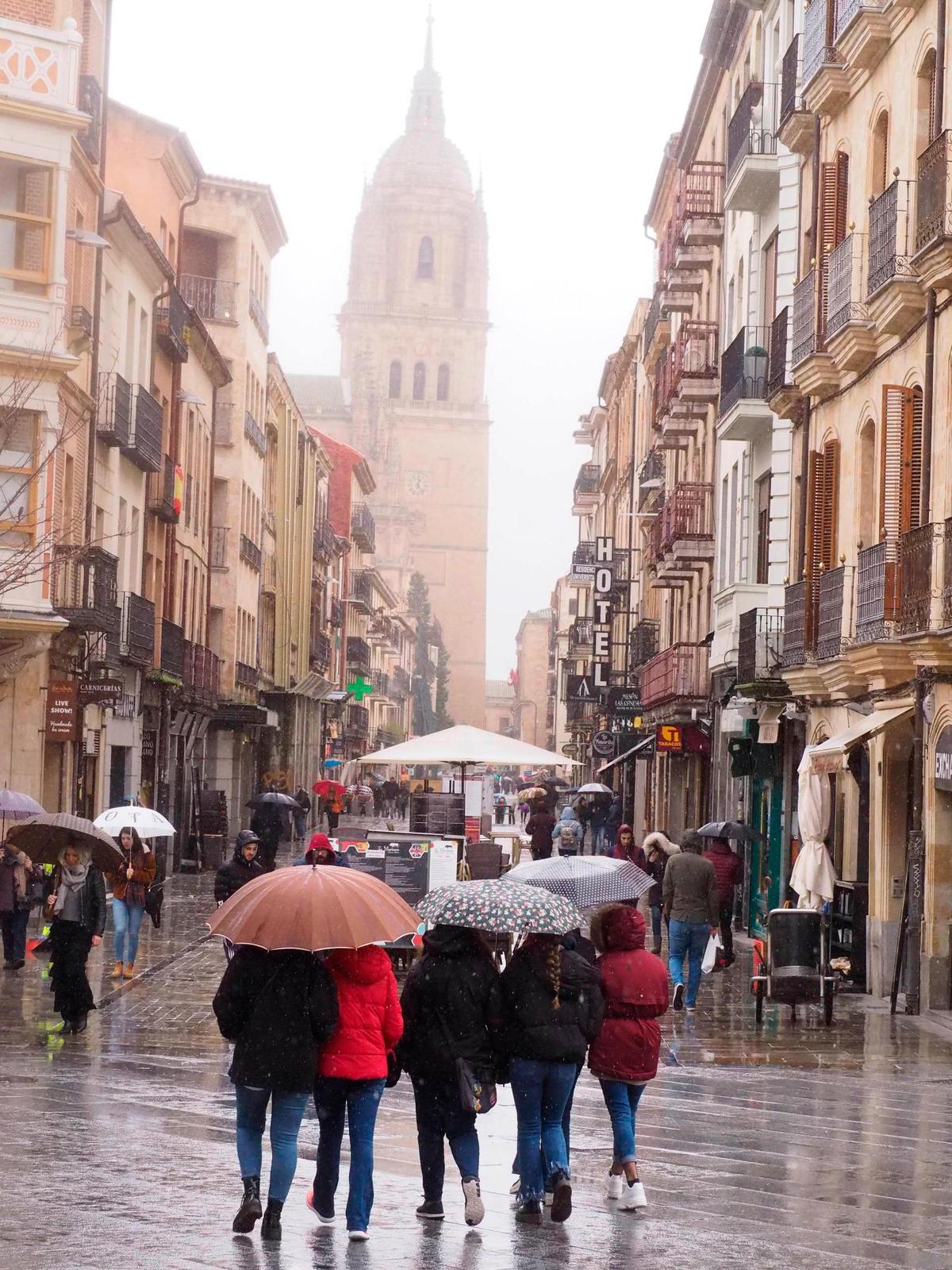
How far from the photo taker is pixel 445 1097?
9.57 metres

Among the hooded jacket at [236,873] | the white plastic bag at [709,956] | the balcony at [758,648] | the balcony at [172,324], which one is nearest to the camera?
the white plastic bag at [709,956]


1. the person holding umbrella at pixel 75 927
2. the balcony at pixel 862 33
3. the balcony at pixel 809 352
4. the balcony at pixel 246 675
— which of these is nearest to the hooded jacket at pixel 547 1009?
the person holding umbrella at pixel 75 927

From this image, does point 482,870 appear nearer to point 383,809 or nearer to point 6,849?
point 6,849

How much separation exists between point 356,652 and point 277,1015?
89525mm

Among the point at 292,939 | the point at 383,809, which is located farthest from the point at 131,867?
the point at 383,809

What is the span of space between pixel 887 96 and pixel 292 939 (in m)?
17.1

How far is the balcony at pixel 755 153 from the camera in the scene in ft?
102

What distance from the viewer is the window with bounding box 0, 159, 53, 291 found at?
28969mm

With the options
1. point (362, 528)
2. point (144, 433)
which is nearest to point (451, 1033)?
point (144, 433)

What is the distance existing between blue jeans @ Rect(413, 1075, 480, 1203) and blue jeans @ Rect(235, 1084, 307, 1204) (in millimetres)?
640

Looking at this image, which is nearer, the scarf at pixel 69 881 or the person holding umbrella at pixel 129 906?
the scarf at pixel 69 881

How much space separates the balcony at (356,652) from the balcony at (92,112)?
6450 cm

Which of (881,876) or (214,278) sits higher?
(214,278)

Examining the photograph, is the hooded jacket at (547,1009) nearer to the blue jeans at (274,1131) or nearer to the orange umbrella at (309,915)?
the orange umbrella at (309,915)
